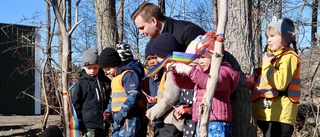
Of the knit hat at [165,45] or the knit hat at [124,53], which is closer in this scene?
the knit hat at [165,45]

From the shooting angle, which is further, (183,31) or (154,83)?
(154,83)

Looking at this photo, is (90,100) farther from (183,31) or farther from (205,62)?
(205,62)

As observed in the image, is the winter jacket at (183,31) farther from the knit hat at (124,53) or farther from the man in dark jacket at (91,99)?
the man in dark jacket at (91,99)

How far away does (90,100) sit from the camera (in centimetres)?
537

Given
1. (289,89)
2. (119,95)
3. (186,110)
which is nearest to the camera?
(289,89)

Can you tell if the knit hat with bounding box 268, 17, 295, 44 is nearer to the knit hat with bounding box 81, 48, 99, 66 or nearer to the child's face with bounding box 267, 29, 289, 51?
the child's face with bounding box 267, 29, 289, 51

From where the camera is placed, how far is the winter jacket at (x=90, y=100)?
532 centimetres

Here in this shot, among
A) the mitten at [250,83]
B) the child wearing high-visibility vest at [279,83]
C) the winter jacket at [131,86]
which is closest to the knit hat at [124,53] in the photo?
the winter jacket at [131,86]

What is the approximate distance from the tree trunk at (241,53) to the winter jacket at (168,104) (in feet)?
1.62

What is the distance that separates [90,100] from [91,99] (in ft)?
0.05

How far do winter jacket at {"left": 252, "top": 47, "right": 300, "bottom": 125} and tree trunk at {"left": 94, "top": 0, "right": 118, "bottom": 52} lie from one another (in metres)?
4.79

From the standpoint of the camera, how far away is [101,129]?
17.9ft

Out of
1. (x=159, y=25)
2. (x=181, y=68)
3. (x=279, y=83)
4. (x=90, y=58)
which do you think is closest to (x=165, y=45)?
(x=159, y=25)

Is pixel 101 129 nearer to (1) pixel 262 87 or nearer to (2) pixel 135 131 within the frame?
(2) pixel 135 131
